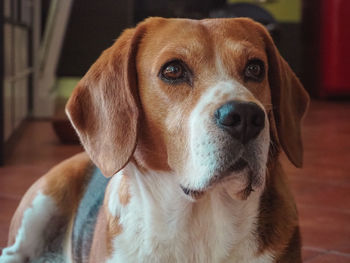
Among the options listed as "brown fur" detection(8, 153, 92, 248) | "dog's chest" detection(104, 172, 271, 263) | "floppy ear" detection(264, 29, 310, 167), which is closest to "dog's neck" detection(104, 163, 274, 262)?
"dog's chest" detection(104, 172, 271, 263)

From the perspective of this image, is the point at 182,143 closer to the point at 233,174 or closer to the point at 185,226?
the point at 233,174

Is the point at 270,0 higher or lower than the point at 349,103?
higher

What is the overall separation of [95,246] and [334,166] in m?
2.81

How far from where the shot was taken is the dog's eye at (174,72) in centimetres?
180

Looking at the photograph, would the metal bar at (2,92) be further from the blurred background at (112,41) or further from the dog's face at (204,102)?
the dog's face at (204,102)

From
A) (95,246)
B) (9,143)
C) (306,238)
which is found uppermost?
(95,246)

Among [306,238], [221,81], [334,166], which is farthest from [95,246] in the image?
[334,166]

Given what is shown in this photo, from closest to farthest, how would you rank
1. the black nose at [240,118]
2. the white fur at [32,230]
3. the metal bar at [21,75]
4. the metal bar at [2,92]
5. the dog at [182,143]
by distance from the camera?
the black nose at [240,118] → the dog at [182,143] → the white fur at [32,230] → the metal bar at [2,92] → the metal bar at [21,75]

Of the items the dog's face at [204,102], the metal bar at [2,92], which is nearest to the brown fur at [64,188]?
the dog's face at [204,102]

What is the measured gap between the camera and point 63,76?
9.20m

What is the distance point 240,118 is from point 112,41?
2877 mm

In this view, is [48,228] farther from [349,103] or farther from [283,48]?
[283,48]

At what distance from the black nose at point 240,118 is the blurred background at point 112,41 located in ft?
3.78

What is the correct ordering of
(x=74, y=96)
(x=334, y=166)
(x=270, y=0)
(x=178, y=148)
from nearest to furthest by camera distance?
(x=178, y=148) < (x=74, y=96) < (x=334, y=166) < (x=270, y=0)
